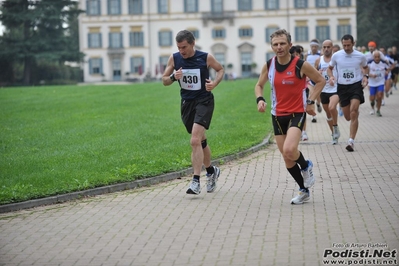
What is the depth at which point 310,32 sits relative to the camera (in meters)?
97.9

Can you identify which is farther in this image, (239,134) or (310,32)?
(310,32)

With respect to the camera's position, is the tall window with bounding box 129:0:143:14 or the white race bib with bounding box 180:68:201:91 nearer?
the white race bib with bounding box 180:68:201:91

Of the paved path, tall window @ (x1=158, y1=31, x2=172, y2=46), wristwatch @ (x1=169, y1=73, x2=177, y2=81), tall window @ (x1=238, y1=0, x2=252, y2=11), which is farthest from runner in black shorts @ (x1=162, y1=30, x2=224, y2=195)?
tall window @ (x1=158, y1=31, x2=172, y2=46)

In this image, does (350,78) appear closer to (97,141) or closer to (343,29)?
(97,141)

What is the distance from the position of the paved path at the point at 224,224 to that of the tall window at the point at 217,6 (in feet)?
287

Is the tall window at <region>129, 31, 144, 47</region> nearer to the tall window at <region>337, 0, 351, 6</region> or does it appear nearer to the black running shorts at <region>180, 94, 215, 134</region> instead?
the tall window at <region>337, 0, 351, 6</region>

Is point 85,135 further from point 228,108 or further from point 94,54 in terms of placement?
point 94,54

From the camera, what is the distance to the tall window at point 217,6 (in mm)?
99750

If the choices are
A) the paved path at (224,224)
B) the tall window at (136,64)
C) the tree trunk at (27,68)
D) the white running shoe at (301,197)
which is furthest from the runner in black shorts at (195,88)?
the tall window at (136,64)

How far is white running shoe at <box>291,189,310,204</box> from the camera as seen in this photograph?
33.9ft

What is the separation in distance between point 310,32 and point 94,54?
85.0 feet

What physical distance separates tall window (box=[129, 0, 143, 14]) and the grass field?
68358 millimetres

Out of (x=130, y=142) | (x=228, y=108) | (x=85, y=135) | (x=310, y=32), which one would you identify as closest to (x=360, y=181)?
(x=130, y=142)

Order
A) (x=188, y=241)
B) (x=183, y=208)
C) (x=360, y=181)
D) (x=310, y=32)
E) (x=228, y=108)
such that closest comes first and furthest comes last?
(x=188, y=241), (x=183, y=208), (x=360, y=181), (x=228, y=108), (x=310, y=32)
